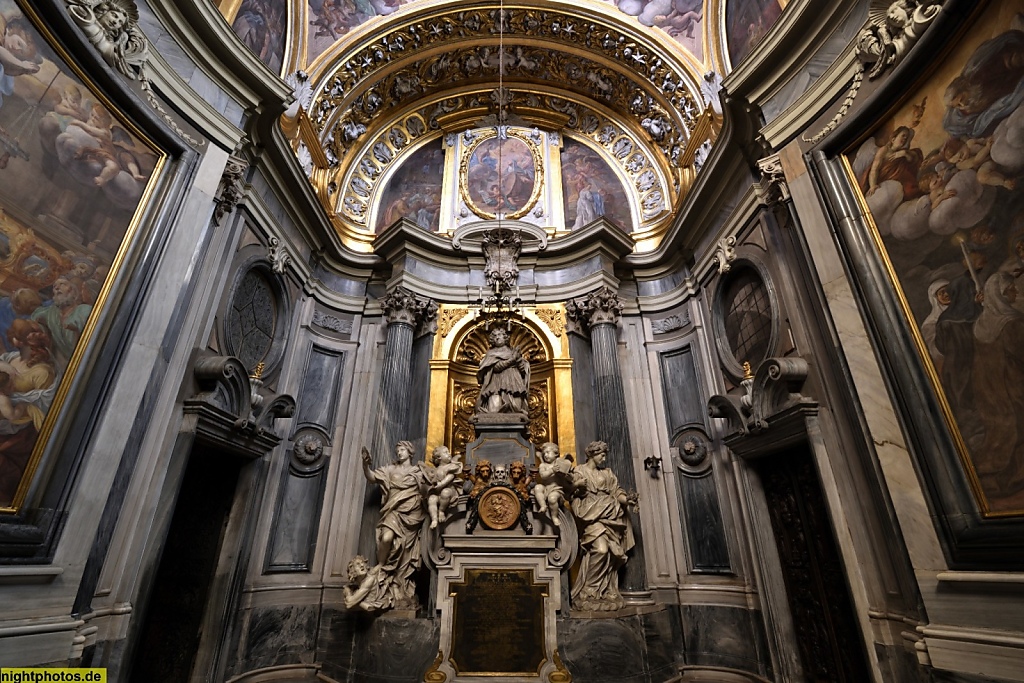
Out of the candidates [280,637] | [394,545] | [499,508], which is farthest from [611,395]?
[280,637]

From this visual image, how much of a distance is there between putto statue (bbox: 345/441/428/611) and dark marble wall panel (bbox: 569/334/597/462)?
3.14 metres

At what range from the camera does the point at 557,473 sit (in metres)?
6.91

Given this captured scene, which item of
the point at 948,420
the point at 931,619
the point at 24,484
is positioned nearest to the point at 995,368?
the point at 948,420

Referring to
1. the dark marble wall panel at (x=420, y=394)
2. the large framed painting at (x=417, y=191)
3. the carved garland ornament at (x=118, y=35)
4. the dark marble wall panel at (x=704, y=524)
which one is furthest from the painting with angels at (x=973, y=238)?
the large framed painting at (x=417, y=191)

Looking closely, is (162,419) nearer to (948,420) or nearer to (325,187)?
(325,187)

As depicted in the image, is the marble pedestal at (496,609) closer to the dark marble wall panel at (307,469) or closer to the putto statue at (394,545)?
the putto statue at (394,545)

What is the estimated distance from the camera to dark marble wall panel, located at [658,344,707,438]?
845 centimetres

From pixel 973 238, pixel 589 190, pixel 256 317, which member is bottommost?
pixel 973 238

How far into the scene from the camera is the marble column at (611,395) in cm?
734

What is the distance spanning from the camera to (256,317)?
297 inches

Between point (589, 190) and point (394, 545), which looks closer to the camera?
point (394, 545)

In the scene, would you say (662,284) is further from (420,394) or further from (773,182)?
(420,394)

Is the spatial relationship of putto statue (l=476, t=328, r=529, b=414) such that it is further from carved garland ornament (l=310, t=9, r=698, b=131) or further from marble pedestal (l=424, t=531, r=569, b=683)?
carved garland ornament (l=310, t=9, r=698, b=131)

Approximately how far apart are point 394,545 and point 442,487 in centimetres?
103
